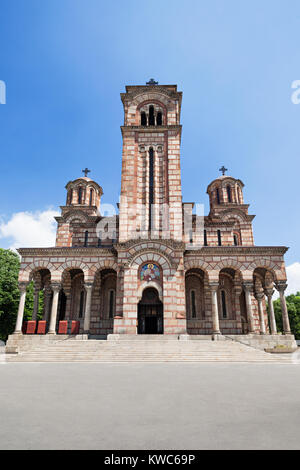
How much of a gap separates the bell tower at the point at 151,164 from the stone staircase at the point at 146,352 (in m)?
8.65

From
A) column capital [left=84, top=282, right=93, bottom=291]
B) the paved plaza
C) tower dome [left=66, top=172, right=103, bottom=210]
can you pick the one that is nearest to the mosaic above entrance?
column capital [left=84, top=282, right=93, bottom=291]

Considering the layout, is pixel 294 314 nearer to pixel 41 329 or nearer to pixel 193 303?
pixel 193 303

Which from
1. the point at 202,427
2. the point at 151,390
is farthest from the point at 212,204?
the point at 202,427

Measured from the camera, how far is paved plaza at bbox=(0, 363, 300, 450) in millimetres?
3734

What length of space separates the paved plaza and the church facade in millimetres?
13448

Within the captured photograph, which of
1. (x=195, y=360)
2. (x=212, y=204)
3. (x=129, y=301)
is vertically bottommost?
(x=195, y=360)

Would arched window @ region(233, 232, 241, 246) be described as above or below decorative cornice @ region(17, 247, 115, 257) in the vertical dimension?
above

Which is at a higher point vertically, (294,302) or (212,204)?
(212,204)

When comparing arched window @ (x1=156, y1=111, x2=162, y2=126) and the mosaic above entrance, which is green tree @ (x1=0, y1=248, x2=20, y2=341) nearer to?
the mosaic above entrance

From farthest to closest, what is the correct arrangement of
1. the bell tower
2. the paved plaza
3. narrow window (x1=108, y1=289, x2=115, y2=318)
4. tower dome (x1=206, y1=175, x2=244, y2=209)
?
tower dome (x1=206, y1=175, x2=244, y2=209), narrow window (x1=108, y1=289, x2=115, y2=318), the bell tower, the paved plaza
